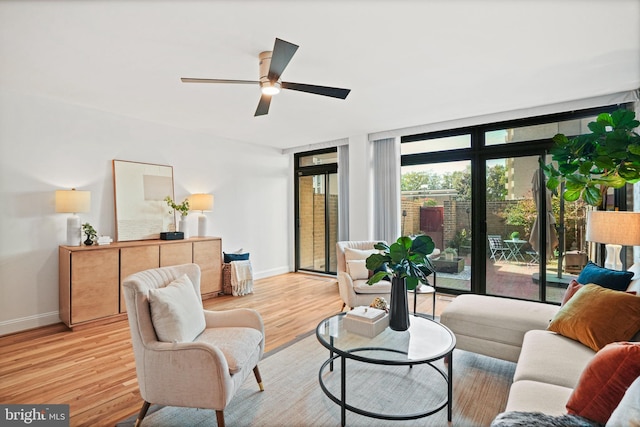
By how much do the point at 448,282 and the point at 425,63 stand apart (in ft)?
10.5

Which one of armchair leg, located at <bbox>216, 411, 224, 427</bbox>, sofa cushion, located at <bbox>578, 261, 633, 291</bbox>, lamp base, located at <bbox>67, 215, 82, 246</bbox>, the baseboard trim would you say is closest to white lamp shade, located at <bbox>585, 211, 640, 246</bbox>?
sofa cushion, located at <bbox>578, 261, 633, 291</bbox>

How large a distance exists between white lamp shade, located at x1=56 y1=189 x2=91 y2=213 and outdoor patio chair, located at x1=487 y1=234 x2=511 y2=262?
499cm

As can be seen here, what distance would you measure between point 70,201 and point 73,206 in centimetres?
6

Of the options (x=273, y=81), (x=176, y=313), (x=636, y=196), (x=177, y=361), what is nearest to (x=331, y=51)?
(x=273, y=81)

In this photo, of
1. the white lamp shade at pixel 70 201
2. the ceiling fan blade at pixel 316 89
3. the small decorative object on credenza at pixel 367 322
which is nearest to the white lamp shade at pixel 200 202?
the white lamp shade at pixel 70 201

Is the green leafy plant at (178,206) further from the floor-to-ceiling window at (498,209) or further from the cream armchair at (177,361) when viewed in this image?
the floor-to-ceiling window at (498,209)

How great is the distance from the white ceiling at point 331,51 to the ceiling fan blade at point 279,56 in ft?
0.61

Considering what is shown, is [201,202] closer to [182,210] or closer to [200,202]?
[200,202]

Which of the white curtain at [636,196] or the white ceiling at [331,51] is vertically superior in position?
the white ceiling at [331,51]

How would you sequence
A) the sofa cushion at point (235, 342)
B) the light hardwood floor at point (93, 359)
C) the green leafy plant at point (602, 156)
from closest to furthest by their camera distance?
the sofa cushion at point (235, 342) < the light hardwood floor at point (93, 359) < the green leafy plant at point (602, 156)

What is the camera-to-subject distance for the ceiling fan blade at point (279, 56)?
2055 millimetres

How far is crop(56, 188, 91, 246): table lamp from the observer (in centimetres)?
352

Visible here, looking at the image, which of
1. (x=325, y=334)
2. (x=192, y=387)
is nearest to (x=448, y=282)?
(x=325, y=334)

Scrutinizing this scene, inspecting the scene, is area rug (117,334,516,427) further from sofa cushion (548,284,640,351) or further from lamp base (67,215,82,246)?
lamp base (67,215,82,246)
